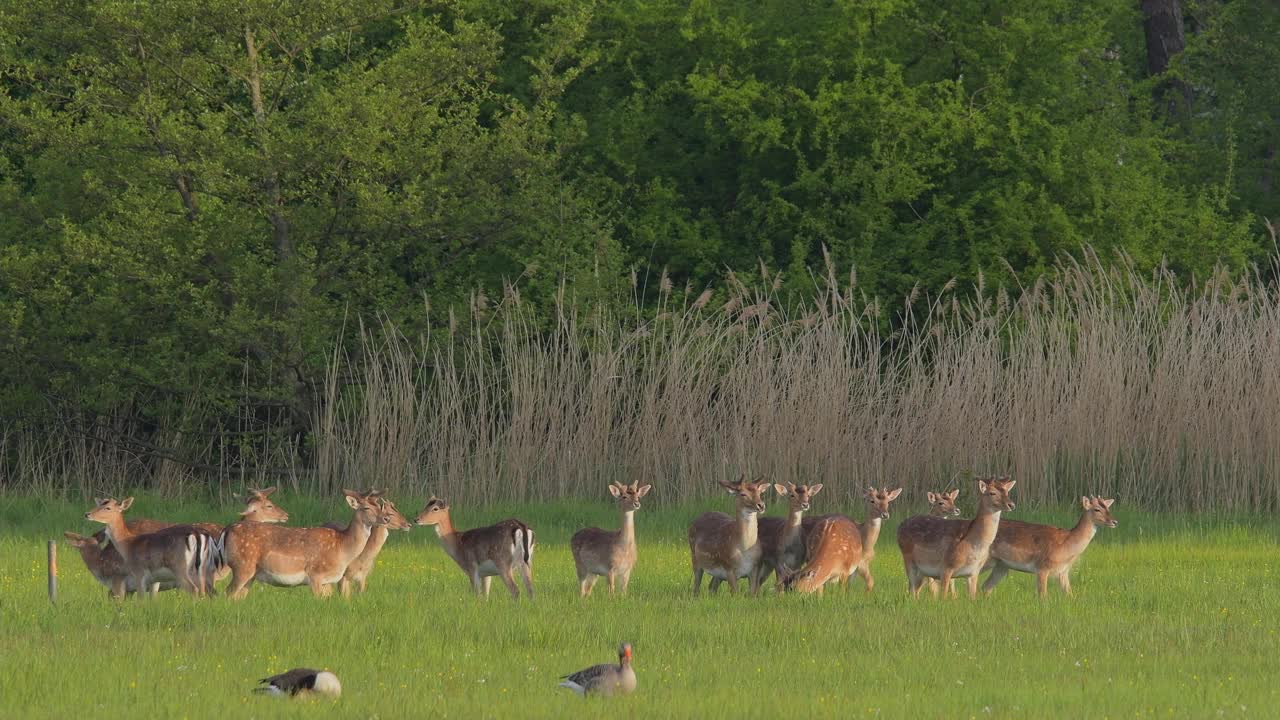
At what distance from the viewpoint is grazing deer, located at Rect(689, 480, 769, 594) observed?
46.3 ft

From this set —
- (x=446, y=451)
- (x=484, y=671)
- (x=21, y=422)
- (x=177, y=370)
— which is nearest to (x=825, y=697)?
(x=484, y=671)

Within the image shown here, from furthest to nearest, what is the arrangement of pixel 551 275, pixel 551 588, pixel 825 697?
pixel 551 275 < pixel 551 588 < pixel 825 697

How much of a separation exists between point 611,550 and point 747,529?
1.09 m

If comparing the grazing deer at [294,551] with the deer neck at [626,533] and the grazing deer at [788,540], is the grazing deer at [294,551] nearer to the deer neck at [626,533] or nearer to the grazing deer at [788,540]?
the deer neck at [626,533]

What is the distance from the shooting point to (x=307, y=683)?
366 inches

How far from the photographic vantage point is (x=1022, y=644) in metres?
11.5

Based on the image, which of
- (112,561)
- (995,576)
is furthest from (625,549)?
(112,561)

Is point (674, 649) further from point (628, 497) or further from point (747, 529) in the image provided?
point (628, 497)

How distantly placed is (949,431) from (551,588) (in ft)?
24.3

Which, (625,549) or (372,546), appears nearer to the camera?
(625,549)

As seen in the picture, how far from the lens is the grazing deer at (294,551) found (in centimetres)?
1381

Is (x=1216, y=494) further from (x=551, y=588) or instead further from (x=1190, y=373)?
(x=551, y=588)

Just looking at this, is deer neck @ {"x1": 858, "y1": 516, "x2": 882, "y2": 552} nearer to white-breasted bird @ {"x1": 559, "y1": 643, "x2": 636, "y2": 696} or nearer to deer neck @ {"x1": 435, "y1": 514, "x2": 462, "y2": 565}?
deer neck @ {"x1": 435, "y1": 514, "x2": 462, "y2": 565}

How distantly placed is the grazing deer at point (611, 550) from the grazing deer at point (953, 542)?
201 centimetres
